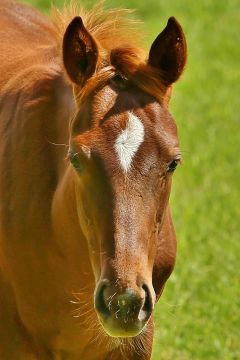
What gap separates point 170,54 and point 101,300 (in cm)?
127

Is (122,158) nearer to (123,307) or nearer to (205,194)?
(123,307)

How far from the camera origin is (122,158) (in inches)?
189

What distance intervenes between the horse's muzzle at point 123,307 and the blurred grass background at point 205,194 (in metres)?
A: 1.77

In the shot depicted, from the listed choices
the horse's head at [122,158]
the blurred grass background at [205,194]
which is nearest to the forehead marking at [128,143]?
the horse's head at [122,158]

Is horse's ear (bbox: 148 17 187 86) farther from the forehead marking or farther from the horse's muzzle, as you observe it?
the horse's muzzle

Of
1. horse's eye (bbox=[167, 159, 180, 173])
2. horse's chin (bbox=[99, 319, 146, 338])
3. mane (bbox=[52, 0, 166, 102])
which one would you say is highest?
mane (bbox=[52, 0, 166, 102])

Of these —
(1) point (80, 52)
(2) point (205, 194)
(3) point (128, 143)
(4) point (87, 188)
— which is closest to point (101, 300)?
(4) point (87, 188)

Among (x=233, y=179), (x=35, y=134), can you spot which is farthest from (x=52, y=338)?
(x=233, y=179)

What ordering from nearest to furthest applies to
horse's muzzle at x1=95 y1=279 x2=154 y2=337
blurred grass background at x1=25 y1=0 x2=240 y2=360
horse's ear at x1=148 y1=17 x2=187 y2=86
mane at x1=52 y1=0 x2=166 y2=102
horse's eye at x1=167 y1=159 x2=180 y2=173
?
1. horse's muzzle at x1=95 y1=279 x2=154 y2=337
2. horse's eye at x1=167 y1=159 x2=180 y2=173
3. mane at x1=52 y1=0 x2=166 y2=102
4. horse's ear at x1=148 y1=17 x2=187 y2=86
5. blurred grass background at x1=25 y1=0 x2=240 y2=360

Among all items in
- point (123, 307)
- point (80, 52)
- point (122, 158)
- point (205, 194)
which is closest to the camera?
point (123, 307)

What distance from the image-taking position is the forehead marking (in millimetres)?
4793

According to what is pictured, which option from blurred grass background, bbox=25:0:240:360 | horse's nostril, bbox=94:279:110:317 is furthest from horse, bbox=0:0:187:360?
blurred grass background, bbox=25:0:240:360

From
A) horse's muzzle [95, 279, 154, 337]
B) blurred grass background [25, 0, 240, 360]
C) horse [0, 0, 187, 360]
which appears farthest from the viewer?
blurred grass background [25, 0, 240, 360]

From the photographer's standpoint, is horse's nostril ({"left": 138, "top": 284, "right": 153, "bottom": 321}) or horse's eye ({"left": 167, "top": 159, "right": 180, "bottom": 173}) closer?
horse's nostril ({"left": 138, "top": 284, "right": 153, "bottom": 321})
